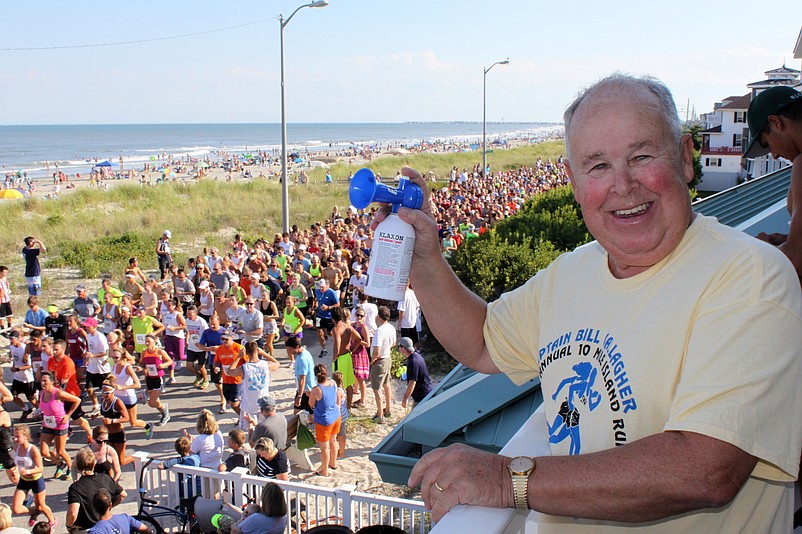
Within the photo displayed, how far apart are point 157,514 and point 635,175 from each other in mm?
6720

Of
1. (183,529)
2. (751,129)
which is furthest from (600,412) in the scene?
(183,529)

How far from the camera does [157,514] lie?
22.4 feet

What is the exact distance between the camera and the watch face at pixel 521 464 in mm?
1203

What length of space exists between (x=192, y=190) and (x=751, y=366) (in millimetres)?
38355

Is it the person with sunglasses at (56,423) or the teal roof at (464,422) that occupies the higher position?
the teal roof at (464,422)

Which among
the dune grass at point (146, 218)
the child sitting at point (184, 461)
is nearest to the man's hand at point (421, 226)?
the child sitting at point (184, 461)

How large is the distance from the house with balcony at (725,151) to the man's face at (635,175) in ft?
154

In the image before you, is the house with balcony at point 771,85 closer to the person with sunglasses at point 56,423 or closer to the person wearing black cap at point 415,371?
the person wearing black cap at point 415,371

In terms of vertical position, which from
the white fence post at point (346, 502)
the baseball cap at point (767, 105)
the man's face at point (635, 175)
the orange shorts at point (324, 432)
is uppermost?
the baseball cap at point (767, 105)

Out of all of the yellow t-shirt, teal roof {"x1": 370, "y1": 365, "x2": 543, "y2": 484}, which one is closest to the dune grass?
teal roof {"x1": 370, "y1": 365, "x2": 543, "y2": 484}


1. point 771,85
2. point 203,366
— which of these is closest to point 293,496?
point 203,366

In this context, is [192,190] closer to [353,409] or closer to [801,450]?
[353,409]

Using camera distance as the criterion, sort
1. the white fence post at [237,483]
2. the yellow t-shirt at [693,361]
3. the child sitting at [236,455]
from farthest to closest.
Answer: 1. the child sitting at [236,455]
2. the white fence post at [237,483]
3. the yellow t-shirt at [693,361]

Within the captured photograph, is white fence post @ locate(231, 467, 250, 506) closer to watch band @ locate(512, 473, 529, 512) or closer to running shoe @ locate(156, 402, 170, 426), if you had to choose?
running shoe @ locate(156, 402, 170, 426)
